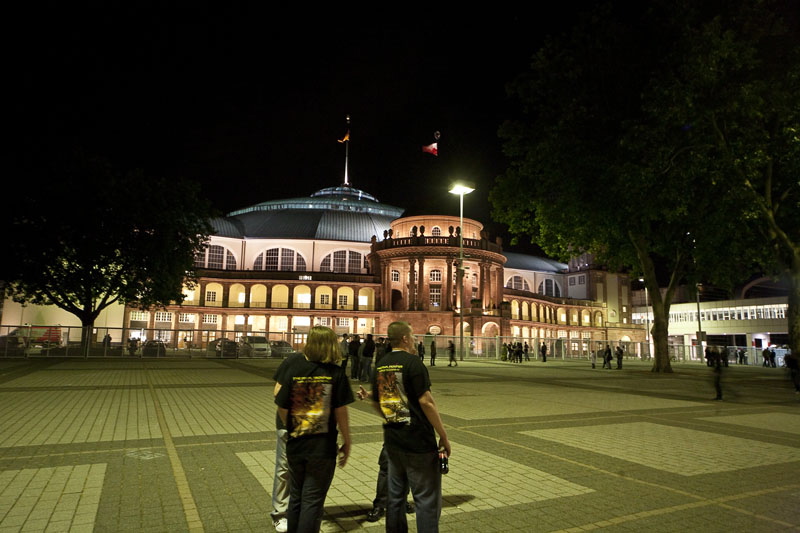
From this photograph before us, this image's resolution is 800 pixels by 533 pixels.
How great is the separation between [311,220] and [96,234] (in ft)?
161

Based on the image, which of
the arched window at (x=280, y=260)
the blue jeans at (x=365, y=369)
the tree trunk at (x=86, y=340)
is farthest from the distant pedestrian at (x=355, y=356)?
the arched window at (x=280, y=260)

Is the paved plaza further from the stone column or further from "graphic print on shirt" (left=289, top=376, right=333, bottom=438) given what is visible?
the stone column

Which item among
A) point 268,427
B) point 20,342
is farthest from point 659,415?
point 20,342

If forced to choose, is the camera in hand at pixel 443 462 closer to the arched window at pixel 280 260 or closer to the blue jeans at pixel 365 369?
the blue jeans at pixel 365 369

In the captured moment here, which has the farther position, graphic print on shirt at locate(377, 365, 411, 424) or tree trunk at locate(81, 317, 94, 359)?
tree trunk at locate(81, 317, 94, 359)

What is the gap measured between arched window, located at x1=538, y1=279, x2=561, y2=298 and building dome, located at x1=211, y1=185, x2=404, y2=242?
29.4 meters

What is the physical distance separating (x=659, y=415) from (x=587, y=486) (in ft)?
24.6

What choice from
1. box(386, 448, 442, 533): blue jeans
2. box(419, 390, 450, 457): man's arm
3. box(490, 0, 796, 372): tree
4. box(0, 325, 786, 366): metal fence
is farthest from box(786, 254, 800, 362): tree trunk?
box(386, 448, 442, 533): blue jeans

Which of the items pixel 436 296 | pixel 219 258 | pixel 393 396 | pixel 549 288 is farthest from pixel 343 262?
pixel 393 396

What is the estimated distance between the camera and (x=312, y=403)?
4.17 metres

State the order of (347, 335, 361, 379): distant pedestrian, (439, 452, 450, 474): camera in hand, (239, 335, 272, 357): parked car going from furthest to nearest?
(239, 335, 272, 357): parked car < (347, 335, 361, 379): distant pedestrian < (439, 452, 450, 474): camera in hand

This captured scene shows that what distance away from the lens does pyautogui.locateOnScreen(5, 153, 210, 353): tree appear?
33562mm

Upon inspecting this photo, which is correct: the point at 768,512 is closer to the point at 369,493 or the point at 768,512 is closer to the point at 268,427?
the point at 369,493

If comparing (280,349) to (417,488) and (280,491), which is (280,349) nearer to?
(280,491)
